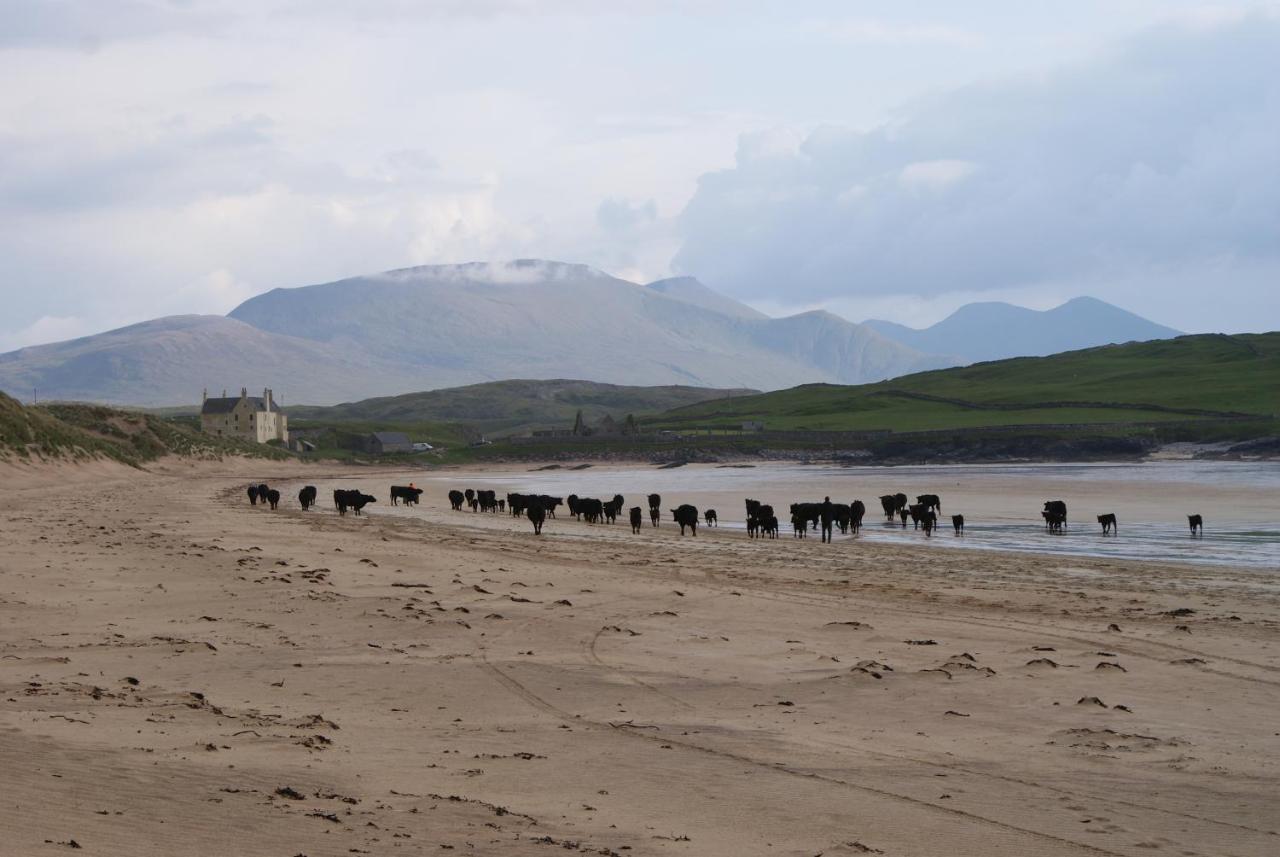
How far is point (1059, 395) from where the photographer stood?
436ft

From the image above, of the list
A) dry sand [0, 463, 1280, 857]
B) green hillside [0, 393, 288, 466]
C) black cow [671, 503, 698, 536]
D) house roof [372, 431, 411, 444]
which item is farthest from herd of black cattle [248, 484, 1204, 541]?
house roof [372, 431, 411, 444]

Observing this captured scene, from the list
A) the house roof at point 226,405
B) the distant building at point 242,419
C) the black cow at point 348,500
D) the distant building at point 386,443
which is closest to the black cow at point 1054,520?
the black cow at point 348,500

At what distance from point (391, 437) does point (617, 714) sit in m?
116

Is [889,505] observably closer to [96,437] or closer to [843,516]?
[843,516]

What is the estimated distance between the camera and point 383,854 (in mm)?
6262

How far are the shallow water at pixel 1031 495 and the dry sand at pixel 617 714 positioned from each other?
9647mm

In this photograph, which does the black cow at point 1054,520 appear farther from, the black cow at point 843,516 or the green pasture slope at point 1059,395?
the green pasture slope at point 1059,395

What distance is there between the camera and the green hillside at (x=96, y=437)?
55.7m

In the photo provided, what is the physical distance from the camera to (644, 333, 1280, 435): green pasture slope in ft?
363

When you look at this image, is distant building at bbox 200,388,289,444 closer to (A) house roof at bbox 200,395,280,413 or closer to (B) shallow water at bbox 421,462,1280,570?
(A) house roof at bbox 200,395,280,413

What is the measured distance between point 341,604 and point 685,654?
5.30 meters

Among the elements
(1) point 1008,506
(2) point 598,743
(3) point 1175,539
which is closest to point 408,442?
(1) point 1008,506

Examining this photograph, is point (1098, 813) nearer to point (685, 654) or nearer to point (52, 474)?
point (685, 654)

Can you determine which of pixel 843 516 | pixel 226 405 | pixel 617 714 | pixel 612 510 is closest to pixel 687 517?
pixel 843 516
